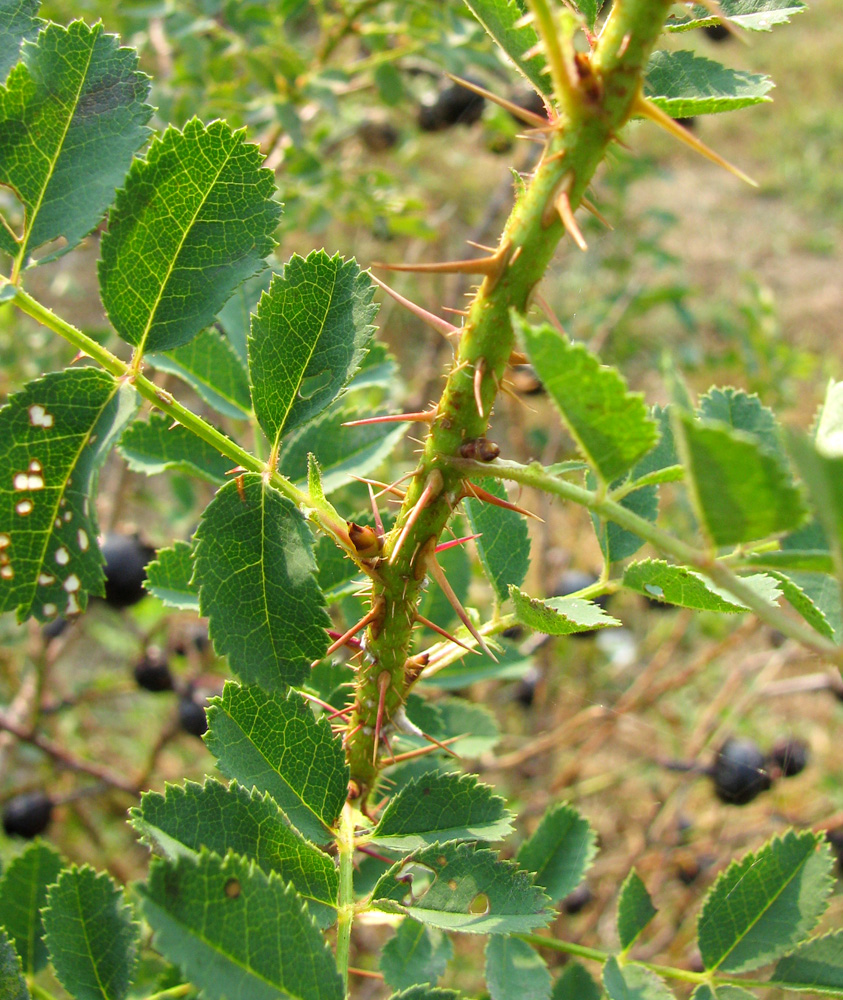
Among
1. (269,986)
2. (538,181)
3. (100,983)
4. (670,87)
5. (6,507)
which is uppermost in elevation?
(670,87)

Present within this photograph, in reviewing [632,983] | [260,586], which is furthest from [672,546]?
[632,983]

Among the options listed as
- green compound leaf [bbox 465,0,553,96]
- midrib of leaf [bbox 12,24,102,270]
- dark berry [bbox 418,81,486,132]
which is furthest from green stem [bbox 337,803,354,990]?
dark berry [bbox 418,81,486,132]

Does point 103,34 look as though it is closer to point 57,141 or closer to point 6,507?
point 57,141

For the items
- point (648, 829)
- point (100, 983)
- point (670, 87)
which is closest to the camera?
point (670, 87)

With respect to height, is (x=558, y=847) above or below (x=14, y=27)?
below

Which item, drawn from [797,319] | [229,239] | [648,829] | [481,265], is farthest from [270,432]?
[797,319]

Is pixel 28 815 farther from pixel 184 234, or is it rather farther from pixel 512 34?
pixel 512 34
